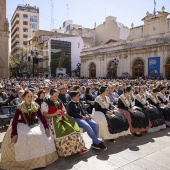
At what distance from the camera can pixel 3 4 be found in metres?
25.3

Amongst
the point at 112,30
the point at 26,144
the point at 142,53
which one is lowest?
the point at 26,144

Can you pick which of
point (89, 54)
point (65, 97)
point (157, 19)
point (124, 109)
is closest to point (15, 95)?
point (65, 97)

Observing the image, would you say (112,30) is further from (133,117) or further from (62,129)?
(62,129)

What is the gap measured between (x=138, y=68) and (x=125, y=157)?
89.4 feet

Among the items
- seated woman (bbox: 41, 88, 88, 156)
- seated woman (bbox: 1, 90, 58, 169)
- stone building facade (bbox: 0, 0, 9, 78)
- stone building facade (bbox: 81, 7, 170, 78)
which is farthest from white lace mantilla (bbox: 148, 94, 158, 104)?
stone building facade (bbox: 0, 0, 9, 78)

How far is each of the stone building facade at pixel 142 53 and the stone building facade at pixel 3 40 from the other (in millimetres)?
16536

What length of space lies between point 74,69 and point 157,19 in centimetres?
2145

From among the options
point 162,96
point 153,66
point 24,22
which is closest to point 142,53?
point 153,66

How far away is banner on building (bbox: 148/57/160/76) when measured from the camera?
1064 inches

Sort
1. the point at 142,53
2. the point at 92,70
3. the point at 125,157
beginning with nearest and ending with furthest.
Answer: the point at 125,157 → the point at 142,53 → the point at 92,70

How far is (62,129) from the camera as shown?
4.22m

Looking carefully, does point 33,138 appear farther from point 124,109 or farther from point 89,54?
point 89,54

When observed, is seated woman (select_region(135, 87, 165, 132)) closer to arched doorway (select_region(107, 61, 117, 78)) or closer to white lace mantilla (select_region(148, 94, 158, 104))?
white lace mantilla (select_region(148, 94, 158, 104))

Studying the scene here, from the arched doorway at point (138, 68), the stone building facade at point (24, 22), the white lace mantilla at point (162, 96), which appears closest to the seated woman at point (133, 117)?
the white lace mantilla at point (162, 96)
